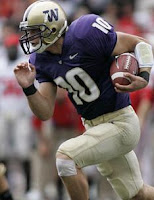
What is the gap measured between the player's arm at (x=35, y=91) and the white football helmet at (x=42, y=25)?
16 centimetres

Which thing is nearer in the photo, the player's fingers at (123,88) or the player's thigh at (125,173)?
the player's fingers at (123,88)

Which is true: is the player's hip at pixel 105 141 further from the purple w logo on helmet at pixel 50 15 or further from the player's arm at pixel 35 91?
the purple w logo on helmet at pixel 50 15

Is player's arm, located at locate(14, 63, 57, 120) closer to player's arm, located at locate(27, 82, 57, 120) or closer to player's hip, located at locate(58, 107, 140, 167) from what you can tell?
player's arm, located at locate(27, 82, 57, 120)

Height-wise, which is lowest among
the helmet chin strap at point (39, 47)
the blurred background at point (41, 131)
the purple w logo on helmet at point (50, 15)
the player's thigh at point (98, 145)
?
the blurred background at point (41, 131)

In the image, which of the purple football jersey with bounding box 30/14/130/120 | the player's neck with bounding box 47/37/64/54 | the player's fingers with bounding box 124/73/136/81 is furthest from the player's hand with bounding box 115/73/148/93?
the player's neck with bounding box 47/37/64/54

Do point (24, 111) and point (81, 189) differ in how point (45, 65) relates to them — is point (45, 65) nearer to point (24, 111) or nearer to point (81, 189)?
point (81, 189)

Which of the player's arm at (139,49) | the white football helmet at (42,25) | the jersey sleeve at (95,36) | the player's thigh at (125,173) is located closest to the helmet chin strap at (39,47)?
the white football helmet at (42,25)

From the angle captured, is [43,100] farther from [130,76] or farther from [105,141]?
[130,76]

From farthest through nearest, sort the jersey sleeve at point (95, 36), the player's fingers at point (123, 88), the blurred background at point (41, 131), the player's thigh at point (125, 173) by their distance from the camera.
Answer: the blurred background at point (41, 131) → the player's thigh at point (125, 173) → the jersey sleeve at point (95, 36) → the player's fingers at point (123, 88)

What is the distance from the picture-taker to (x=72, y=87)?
6152mm

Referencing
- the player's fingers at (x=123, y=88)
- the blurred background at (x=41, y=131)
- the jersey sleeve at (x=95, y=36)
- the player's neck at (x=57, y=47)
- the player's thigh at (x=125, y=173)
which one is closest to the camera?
the player's fingers at (x=123, y=88)

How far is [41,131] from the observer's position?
31.2 ft

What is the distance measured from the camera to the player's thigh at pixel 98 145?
597cm

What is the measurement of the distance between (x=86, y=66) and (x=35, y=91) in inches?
17.0
